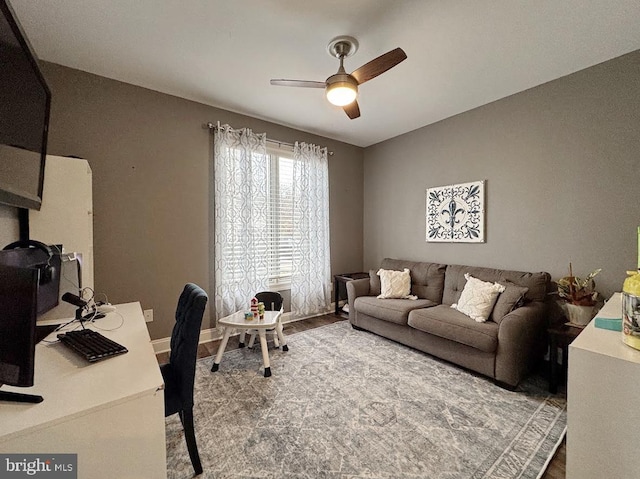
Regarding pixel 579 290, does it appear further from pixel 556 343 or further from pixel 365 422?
pixel 365 422

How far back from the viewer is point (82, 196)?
2.01m

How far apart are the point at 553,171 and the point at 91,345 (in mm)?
3793

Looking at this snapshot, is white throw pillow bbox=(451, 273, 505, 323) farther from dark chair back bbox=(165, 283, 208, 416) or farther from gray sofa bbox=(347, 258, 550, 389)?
dark chair back bbox=(165, 283, 208, 416)

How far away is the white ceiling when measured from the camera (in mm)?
1775

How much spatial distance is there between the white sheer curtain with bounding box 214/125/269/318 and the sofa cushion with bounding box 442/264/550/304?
2262 mm

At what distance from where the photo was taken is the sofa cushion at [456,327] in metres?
2.20

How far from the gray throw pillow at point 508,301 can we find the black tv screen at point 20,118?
3425mm

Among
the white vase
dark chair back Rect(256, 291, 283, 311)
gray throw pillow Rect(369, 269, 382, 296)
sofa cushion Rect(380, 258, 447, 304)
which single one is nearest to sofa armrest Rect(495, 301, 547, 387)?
the white vase

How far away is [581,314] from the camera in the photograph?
7.13 ft

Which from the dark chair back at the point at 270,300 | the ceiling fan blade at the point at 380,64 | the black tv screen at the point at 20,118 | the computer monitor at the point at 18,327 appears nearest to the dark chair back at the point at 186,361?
the computer monitor at the point at 18,327

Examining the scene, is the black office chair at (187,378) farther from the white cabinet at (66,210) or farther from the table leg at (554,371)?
the table leg at (554,371)

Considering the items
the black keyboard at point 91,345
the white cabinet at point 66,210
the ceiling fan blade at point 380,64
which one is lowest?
the black keyboard at point 91,345

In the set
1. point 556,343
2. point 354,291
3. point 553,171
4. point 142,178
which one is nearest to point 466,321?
point 556,343

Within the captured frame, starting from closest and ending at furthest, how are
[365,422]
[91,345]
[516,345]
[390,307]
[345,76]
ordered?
1. [91,345]
2. [365,422]
3. [345,76]
4. [516,345]
5. [390,307]
